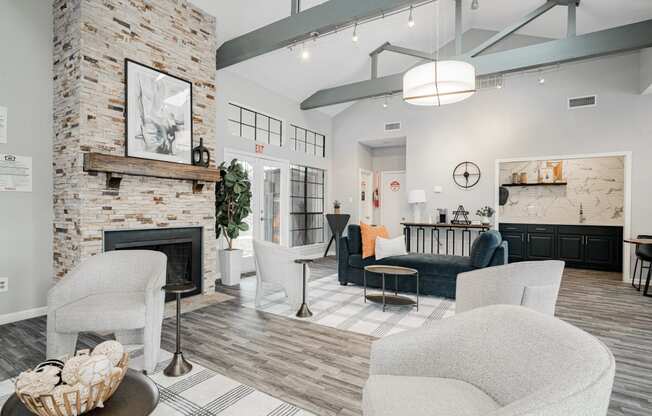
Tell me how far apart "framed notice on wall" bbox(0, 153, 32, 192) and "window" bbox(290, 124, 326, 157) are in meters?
4.49

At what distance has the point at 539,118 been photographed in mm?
6461

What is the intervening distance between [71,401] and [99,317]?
1.32 m

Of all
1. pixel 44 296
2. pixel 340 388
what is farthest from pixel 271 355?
pixel 44 296

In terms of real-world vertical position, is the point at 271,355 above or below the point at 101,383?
below

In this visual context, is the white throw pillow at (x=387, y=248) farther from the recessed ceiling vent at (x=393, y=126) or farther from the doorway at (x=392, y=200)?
the doorway at (x=392, y=200)

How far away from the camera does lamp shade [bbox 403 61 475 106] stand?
3.25 meters

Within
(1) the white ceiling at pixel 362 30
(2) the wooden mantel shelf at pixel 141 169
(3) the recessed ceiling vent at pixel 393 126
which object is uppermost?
(1) the white ceiling at pixel 362 30

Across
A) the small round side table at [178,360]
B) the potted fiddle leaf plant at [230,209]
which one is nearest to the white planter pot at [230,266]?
the potted fiddle leaf plant at [230,209]

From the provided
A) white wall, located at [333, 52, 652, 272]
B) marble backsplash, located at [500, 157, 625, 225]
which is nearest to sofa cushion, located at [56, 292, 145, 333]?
white wall, located at [333, 52, 652, 272]

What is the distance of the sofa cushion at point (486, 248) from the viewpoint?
406cm

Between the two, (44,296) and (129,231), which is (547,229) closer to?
(129,231)

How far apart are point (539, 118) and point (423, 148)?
223 cm

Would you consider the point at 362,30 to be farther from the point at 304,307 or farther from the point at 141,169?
the point at 304,307

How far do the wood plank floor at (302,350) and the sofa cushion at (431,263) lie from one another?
1.17 m
